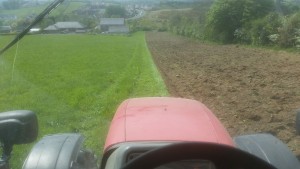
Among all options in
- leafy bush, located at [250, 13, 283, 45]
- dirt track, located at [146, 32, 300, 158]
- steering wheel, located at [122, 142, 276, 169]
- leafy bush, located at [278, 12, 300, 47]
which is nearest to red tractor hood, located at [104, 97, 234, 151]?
steering wheel, located at [122, 142, 276, 169]

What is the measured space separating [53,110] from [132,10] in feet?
15.6

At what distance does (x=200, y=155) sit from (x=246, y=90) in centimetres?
956

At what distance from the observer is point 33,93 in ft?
39.3

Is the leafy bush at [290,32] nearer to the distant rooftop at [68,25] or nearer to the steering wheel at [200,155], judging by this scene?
the distant rooftop at [68,25]

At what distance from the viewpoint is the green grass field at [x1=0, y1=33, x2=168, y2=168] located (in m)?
7.64

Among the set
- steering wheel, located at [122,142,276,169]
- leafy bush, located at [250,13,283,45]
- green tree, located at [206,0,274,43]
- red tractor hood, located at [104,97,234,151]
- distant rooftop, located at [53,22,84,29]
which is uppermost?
steering wheel, located at [122,142,276,169]

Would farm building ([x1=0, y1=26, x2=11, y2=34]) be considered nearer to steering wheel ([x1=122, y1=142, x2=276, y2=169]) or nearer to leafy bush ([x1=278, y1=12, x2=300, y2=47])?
steering wheel ([x1=122, y1=142, x2=276, y2=169])

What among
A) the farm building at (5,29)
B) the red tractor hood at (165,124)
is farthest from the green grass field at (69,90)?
the red tractor hood at (165,124)

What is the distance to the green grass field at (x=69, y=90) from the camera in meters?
7.64

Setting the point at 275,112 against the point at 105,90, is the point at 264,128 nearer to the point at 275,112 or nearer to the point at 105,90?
the point at 275,112

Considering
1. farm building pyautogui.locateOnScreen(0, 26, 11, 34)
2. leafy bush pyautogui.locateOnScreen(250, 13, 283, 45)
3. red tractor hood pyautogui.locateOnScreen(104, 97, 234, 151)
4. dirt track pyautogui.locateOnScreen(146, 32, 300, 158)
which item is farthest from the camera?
leafy bush pyautogui.locateOnScreen(250, 13, 283, 45)

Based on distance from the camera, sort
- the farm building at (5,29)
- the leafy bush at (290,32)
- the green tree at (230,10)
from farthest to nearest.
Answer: the leafy bush at (290,32) → the green tree at (230,10) → the farm building at (5,29)

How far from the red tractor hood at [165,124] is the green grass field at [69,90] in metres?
1.11

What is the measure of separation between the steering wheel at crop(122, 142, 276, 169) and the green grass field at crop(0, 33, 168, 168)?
2569 mm
